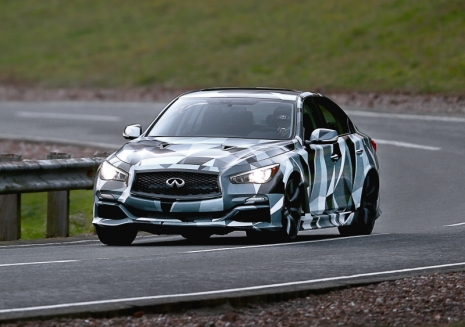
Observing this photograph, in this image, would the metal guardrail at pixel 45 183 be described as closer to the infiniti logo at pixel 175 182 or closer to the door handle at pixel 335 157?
the infiniti logo at pixel 175 182

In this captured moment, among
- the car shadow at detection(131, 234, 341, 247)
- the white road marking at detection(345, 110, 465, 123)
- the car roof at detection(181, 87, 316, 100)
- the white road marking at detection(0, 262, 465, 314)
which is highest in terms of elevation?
the car roof at detection(181, 87, 316, 100)

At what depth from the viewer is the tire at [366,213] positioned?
45.3 ft

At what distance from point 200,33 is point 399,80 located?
13026 mm

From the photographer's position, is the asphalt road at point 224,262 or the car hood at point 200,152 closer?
the asphalt road at point 224,262

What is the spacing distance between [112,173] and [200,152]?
2.68ft

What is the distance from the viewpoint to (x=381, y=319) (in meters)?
8.02

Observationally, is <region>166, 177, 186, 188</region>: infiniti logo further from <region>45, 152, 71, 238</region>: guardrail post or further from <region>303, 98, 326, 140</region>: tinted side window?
<region>45, 152, 71, 238</region>: guardrail post

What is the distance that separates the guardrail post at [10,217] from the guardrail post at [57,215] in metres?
0.53

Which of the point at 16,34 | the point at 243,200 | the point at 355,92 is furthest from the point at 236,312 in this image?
the point at 16,34

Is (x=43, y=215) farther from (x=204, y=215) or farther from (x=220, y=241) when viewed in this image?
(x=204, y=215)

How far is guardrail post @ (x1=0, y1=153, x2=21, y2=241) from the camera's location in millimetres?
13820

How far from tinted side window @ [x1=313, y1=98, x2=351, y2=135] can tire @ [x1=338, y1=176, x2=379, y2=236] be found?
2.01 ft

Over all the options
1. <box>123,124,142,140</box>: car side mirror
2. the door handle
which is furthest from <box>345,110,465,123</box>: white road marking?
<box>123,124,142,140</box>: car side mirror

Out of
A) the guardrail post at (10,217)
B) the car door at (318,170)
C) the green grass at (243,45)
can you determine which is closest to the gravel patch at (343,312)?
the car door at (318,170)
